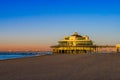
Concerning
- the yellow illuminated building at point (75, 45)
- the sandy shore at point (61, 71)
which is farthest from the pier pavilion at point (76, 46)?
the sandy shore at point (61, 71)

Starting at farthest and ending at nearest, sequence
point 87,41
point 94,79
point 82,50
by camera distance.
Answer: point 87,41 → point 82,50 → point 94,79

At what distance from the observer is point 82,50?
108 metres

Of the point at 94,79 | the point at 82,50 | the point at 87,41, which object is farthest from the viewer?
the point at 87,41

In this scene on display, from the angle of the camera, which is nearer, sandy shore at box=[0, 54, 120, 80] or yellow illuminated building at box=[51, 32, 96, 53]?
sandy shore at box=[0, 54, 120, 80]

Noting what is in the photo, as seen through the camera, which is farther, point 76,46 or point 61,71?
point 76,46

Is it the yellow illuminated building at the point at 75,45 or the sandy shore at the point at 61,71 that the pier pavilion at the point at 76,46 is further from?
the sandy shore at the point at 61,71

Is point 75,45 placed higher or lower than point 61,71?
higher

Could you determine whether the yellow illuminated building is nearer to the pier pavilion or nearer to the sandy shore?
the pier pavilion

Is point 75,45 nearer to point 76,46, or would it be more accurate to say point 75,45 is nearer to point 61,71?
point 76,46

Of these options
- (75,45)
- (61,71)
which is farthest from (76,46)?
(61,71)

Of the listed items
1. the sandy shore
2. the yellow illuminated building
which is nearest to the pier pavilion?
the yellow illuminated building

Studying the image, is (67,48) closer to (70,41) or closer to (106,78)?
(70,41)

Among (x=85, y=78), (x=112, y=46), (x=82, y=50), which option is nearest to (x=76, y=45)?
(x=82, y=50)

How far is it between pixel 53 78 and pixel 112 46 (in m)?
116
